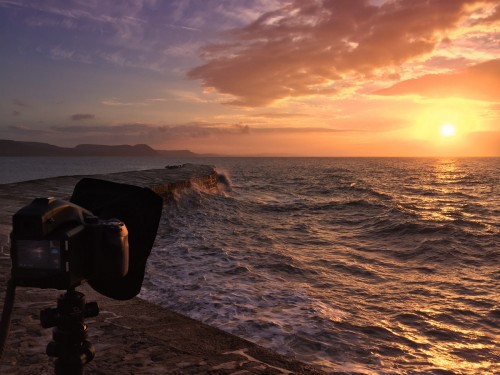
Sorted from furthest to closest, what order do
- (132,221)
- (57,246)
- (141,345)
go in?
(141,345) < (132,221) < (57,246)

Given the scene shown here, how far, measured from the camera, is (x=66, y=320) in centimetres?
199

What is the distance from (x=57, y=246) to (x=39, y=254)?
90mm

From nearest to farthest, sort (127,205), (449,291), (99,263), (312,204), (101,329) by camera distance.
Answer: (99,263) < (127,205) < (101,329) < (449,291) < (312,204)

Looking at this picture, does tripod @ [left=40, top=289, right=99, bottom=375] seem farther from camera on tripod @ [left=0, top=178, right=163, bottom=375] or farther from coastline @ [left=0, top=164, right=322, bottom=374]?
coastline @ [left=0, top=164, right=322, bottom=374]

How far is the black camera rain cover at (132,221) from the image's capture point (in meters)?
2.29

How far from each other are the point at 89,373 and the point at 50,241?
7.23ft

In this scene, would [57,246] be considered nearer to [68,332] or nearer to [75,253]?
[75,253]

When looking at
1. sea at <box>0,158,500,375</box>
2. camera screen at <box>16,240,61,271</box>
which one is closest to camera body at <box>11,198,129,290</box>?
camera screen at <box>16,240,61,271</box>

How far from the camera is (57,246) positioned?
1.78 m

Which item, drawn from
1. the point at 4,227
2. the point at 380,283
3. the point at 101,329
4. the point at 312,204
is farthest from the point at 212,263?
the point at 312,204

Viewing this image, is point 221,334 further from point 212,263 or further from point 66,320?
point 212,263

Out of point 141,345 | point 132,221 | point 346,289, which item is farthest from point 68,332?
point 346,289

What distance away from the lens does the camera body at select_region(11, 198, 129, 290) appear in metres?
1.78

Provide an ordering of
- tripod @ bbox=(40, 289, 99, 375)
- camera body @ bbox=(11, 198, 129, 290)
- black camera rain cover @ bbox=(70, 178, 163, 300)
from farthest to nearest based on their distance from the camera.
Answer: black camera rain cover @ bbox=(70, 178, 163, 300), tripod @ bbox=(40, 289, 99, 375), camera body @ bbox=(11, 198, 129, 290)
